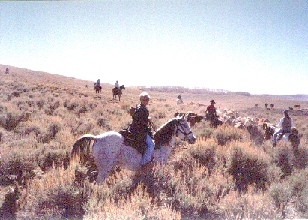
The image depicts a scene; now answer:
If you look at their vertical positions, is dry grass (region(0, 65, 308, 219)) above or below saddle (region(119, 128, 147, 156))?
below

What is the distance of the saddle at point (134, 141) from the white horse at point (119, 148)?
0.09 m

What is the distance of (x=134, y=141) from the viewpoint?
6.76 metres

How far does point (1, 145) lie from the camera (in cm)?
965

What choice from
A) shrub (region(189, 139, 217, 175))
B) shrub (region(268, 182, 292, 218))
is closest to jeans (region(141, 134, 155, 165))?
shrub (region(189, 139, 217, 175))

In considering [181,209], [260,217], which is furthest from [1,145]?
[260,217]

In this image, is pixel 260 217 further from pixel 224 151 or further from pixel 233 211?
pixel 224 151

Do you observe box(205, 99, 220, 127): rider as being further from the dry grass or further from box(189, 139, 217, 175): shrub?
box(189, 139, 217, 175): shrub

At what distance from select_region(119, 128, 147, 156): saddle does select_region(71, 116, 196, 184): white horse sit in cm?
9

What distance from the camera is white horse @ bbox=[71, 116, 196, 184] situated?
6.28 metres

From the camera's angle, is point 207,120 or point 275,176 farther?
point 207,120

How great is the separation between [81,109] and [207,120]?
9.48 metres

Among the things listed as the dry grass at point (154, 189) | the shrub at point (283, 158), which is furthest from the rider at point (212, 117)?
the dry grass at point (154, 189)

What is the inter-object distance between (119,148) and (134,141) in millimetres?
442

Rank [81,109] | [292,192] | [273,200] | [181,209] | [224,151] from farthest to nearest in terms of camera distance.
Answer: [81,109]
[224,151]
[292,192]
[273,200]
[181,209]
